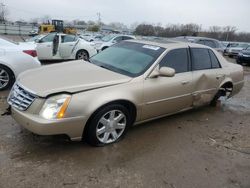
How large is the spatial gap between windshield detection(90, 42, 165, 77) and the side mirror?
0.49ft

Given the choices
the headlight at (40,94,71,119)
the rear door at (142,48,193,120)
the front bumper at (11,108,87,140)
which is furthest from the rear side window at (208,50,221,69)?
the headlight at (40,94,71,119)

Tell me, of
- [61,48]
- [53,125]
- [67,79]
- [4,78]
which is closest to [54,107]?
[53,125]

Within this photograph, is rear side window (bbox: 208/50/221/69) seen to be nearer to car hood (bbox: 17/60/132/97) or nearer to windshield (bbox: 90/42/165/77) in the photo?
windshield (bbox: 90/42/165/77)

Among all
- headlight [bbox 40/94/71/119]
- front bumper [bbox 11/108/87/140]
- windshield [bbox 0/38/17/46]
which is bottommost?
front bumper [bbox 11/108/87/140]

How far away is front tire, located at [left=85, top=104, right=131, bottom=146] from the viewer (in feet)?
11.6

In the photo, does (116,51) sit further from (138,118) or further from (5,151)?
(5,151)

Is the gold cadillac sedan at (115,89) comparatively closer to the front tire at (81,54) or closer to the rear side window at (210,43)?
the front tire at (81,54)

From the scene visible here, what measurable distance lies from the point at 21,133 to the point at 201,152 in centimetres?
281

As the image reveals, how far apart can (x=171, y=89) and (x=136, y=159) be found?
1448 millimetres

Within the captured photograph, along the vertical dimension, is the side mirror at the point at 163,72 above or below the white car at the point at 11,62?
above

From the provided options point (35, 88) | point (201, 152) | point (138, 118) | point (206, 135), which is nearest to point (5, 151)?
point (35, 88)

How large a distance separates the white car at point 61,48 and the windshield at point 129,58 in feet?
21.3

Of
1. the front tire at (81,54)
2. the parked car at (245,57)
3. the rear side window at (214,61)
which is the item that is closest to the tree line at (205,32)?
the parked car at (245,57)

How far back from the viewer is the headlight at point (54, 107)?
3.23 meters
